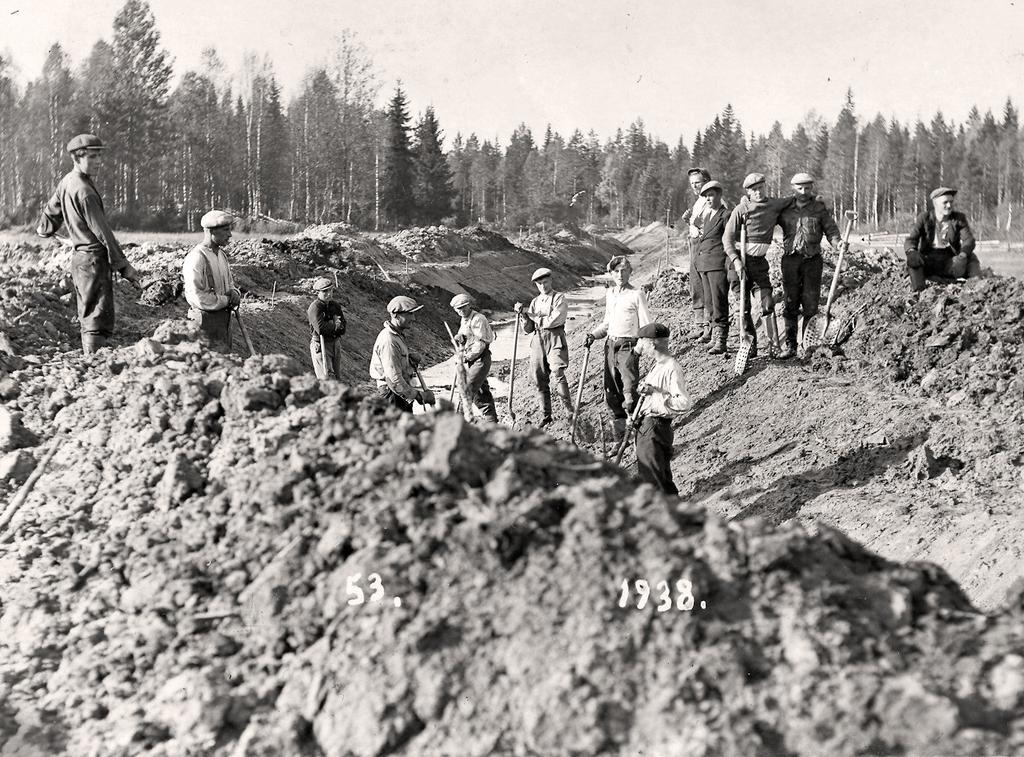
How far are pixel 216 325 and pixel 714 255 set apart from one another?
18.6 ft

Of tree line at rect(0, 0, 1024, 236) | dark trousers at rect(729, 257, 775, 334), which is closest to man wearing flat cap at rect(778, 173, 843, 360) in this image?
dark trousers at rect(729, 257, 775, 334)

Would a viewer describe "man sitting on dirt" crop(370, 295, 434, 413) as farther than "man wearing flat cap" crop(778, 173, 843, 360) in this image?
No

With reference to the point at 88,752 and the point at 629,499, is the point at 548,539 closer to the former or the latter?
the point at 629,499

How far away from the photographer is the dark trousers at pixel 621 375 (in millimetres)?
8641

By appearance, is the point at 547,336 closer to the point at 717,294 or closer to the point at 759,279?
the point at 717,294

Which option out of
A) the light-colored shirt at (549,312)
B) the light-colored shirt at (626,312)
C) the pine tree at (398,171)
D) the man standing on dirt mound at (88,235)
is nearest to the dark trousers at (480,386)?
the light-colored shirt at (549,312)

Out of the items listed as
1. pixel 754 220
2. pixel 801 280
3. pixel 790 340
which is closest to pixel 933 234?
pixel 801 280

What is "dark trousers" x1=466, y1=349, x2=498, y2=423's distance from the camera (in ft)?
28.0

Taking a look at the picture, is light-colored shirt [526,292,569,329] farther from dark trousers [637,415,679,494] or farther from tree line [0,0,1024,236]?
tree line [0,0,1024,236]

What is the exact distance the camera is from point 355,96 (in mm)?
42125

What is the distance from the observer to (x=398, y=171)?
43.3 metres

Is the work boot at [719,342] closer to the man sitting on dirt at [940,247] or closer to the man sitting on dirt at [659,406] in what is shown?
the man sitting on dirt at [940,247]

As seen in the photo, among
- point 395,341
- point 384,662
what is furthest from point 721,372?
point 384,662

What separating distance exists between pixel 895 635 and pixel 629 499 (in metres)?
1.10
